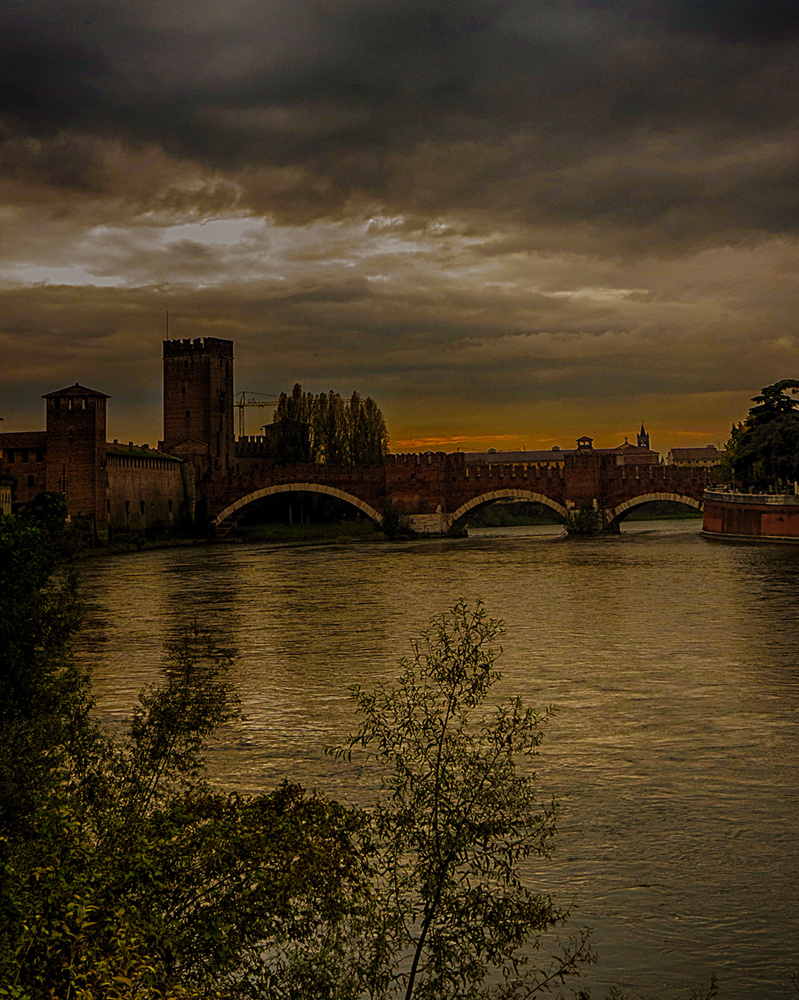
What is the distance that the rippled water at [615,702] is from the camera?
623 cm

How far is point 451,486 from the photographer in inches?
2116

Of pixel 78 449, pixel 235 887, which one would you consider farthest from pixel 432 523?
pixel 235 887

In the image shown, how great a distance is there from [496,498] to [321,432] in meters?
11.7

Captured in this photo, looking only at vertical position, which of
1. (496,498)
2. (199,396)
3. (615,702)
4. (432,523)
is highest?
(199,396)

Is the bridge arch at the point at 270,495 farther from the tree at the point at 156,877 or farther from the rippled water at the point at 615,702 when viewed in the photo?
the tree at the point at 156,877

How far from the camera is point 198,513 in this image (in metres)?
56.2

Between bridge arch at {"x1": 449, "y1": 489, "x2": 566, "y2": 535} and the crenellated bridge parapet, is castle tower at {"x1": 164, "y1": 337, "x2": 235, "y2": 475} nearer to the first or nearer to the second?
the crenellated bridge parapet

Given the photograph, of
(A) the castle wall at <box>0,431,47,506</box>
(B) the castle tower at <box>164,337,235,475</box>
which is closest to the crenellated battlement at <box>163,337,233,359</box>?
(B) the castle tower at <box>164,337,235,475</box>

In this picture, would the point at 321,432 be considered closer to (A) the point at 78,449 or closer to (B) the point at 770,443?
(A) the point at 78,449

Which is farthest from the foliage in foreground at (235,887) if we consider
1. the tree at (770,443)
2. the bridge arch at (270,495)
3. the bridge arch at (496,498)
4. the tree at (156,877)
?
the bridge arch at (270,495)

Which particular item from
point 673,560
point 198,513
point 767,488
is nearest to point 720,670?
point 673,560

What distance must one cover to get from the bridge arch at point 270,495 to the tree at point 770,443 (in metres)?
17.4

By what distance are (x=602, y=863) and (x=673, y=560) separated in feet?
88.9

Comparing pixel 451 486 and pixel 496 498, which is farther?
pixel 451 486
